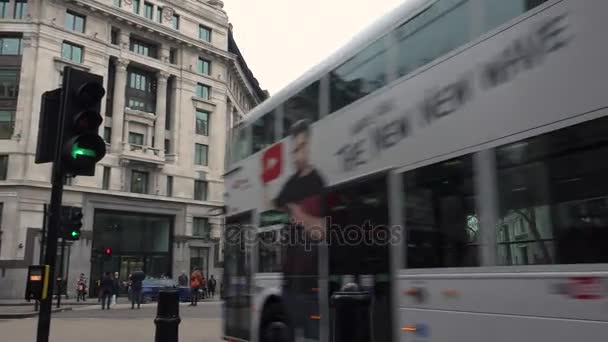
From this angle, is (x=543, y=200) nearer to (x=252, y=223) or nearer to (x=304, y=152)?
(x=304, y=152)

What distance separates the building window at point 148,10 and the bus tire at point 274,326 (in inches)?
1605

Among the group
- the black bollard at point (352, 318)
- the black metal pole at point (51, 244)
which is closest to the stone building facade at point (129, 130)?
the black metal pole at point (51, 244)

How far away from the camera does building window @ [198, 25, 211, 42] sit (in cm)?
4967

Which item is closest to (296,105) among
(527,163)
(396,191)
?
(396,191)

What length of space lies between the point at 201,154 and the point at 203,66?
7629 mm

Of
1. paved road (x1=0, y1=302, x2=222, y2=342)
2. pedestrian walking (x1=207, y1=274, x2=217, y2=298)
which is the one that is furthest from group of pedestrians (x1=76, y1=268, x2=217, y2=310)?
paved road (x1=0, y1=302, x2=222, y2=342)

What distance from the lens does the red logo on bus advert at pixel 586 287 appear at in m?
4.01

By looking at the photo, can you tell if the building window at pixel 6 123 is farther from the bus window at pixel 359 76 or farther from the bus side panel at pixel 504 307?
the bus side panel at pixel 504 307

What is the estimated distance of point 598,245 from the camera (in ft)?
13.4

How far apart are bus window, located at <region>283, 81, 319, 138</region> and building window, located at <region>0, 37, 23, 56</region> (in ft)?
117

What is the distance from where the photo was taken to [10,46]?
129ft

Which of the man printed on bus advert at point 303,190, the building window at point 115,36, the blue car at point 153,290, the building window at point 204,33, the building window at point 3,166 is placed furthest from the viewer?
the building window at point 204,33

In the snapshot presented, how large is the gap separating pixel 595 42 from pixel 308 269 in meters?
4.90

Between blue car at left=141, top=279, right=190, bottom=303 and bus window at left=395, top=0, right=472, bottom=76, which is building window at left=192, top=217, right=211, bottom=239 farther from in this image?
bus window at left=395, top=0, right=472, bottom=76
